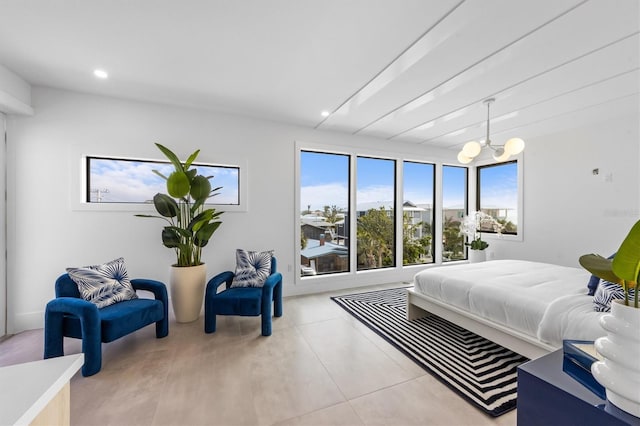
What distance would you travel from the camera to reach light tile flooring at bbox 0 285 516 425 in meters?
1.64

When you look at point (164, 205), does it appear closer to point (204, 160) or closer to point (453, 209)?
point (204, 160)

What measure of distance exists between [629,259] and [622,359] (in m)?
0.25

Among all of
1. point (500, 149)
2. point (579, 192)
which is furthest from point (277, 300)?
point (579, 192)

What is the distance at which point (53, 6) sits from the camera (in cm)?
174

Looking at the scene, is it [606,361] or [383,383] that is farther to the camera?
[383,383]

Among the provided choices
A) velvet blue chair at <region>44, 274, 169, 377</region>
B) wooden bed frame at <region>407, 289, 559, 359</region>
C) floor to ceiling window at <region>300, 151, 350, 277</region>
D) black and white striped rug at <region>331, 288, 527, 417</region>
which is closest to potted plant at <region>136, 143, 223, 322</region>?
velvet blue chair at <region>44, 274, 169, 377</region>

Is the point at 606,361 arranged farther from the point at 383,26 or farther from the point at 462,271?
the point at 462,271

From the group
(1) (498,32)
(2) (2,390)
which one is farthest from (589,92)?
(2) (2,390)

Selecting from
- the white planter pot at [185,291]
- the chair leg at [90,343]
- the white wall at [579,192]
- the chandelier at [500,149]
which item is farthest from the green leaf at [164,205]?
the white wall at [579,192]

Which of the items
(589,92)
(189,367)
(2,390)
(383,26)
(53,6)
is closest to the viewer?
(2,390)

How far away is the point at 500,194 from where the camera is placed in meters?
5.08

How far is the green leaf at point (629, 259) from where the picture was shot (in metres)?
0.63

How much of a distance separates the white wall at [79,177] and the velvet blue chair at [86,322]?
0.86 m

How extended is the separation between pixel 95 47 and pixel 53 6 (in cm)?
42
